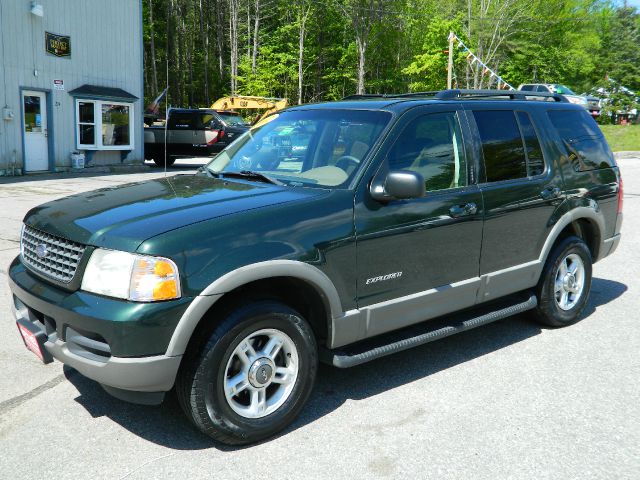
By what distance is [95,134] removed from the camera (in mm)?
20266

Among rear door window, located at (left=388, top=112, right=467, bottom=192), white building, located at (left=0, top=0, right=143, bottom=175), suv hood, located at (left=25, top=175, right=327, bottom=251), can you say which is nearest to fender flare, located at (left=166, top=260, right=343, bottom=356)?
suv hood, located at (left=25, top=175, right=327, bottom=251)

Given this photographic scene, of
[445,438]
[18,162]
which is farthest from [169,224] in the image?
[18,162]

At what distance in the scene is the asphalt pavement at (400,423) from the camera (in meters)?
3.09

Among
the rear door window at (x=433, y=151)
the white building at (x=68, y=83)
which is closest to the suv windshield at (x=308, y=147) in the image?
the rear door window at (x=433, y=151)

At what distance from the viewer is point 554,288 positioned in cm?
518

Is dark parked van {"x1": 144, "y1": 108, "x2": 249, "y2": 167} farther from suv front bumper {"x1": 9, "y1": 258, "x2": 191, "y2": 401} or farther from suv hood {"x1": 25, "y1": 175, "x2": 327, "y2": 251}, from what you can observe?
suv front bumper {"x1": 9, "y1": 258, "x2": 191, "y2": 401}

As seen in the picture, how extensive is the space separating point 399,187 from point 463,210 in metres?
0.80

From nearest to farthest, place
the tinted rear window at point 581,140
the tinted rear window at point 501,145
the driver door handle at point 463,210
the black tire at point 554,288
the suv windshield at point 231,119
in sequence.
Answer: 1. the driver door handle at point 463,210
2. the tinted rear window at point 501,145
3. the black tire at point 554,288
4. the tinted rear window at point 581,140
5. the suv windshield at point 231,119

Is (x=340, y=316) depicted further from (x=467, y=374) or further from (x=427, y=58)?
(x=427, y=58)

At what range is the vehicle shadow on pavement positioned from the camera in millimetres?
3480

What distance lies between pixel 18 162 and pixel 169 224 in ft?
55.2

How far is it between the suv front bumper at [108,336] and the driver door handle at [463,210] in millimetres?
1979

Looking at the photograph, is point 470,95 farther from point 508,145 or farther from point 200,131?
point 200,131

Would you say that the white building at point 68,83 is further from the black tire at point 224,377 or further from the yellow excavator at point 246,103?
the black tire at point 224,377
